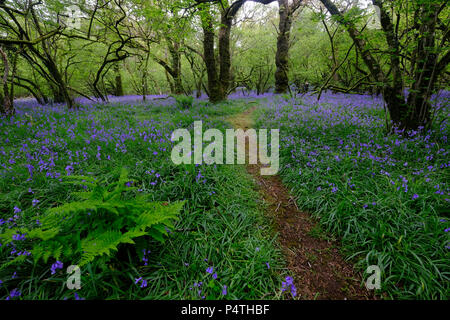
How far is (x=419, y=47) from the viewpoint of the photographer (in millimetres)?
4312

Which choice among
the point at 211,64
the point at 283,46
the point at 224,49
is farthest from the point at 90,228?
the point at 283,46

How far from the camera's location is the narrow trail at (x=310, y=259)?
6.41 ft

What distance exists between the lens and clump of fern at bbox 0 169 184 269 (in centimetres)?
161

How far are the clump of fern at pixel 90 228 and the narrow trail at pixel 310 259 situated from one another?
1637 millimetres

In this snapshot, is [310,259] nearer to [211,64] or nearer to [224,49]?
[211,64]

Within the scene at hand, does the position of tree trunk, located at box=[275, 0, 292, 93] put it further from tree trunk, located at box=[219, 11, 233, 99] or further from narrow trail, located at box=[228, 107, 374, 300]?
narrow trail, located at box=[228, 107, 374, 300]

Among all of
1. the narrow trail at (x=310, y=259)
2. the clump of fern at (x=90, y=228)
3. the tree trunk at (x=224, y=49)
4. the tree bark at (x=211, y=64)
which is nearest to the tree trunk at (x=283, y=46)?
the tree trunk at (x=224, y=49)

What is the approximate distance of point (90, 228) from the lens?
6.37 ft

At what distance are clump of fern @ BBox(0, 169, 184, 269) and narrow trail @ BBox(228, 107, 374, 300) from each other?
5.37 ft

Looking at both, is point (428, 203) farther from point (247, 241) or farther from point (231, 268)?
point (231, 268)

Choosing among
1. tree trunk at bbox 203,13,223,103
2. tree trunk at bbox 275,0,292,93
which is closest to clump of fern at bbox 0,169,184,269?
tree trunk at bbox 203,13,223,103

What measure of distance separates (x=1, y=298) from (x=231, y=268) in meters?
2.13

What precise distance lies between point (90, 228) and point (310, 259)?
2.66 metres

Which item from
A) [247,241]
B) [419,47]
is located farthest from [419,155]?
[247,241]
